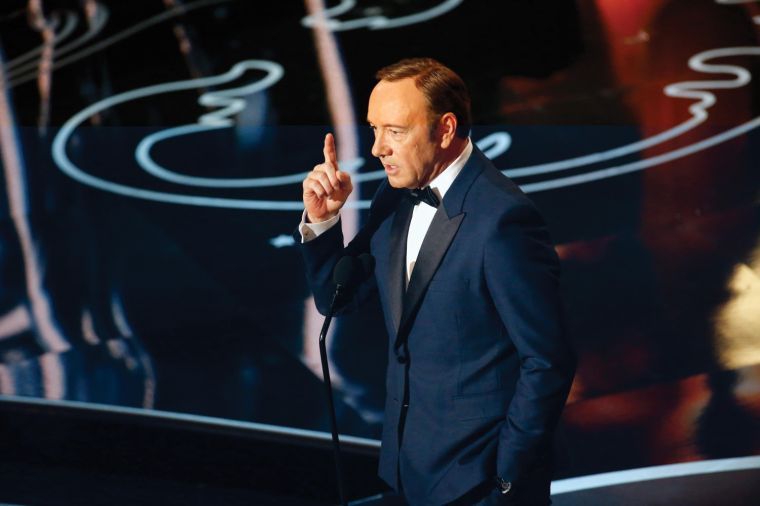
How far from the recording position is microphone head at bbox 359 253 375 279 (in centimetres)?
274

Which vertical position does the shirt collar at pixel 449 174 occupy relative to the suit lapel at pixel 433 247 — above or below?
above

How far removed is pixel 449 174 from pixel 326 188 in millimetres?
276

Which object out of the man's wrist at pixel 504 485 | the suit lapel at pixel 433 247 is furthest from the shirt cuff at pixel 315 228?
the man's wrist at pixel 504 485

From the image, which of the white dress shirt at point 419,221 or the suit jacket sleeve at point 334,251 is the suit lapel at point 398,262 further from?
the suit jacket sleeve at point 334,251

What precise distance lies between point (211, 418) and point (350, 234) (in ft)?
5.03

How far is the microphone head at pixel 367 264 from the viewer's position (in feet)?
8.98

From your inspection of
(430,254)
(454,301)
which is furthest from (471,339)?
(430,254)

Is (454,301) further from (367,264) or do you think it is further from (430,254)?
(367,264)

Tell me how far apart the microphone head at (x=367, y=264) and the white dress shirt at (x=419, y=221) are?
4.2 inches

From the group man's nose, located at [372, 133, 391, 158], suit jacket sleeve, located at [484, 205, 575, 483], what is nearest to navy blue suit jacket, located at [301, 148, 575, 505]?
suit jacket sleeve, located at [484, 205, 575, 483]

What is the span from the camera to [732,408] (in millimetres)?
4168

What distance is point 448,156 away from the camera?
8.45 ft

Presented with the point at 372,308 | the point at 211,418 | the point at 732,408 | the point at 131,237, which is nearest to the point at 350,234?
the point at 372,308

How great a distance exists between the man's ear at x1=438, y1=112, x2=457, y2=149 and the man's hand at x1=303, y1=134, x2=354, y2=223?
0.24m
